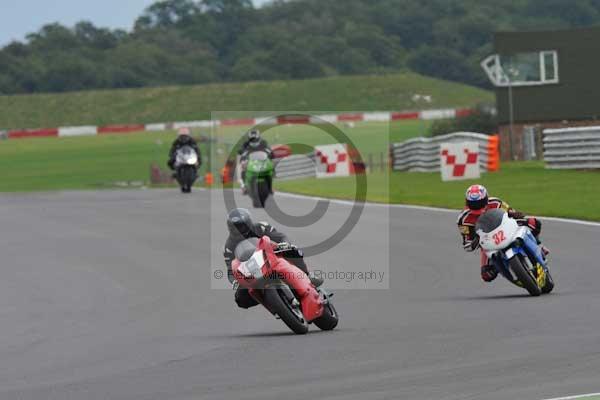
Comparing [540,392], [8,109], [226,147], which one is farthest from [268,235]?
[8,109]

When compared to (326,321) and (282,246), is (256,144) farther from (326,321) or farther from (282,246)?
(282,246)

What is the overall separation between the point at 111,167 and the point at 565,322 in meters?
48.7

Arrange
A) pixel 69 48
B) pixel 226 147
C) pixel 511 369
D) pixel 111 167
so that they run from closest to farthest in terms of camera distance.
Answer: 1. pixel 511 369
2. pixel 226 147
3. pixel 111 167
4. pixel 69 48

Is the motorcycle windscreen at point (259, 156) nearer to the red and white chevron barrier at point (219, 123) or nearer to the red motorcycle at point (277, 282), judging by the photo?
the red motorcycle at point (277, 282)

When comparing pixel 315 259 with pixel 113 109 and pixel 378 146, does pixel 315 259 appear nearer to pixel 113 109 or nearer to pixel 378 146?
pixel 378 146

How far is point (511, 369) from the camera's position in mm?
9742

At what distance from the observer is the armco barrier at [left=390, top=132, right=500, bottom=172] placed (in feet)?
124

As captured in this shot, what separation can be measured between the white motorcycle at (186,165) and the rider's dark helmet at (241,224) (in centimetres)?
2320

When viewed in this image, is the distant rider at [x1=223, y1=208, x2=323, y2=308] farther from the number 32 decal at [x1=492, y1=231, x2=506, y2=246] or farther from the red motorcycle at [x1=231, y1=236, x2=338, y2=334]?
the number 32 decal at [x1=492, y1=231, x2=506, y2=246]

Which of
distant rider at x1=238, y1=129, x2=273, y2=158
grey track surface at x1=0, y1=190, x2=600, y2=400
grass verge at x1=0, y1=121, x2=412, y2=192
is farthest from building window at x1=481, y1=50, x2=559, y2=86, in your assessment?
grey track surface at x1=0, y1=190, x2=600, y2=400

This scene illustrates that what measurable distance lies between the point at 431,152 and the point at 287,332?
27.7 meters

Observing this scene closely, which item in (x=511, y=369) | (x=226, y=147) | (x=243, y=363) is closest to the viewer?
(x=511, y=369)

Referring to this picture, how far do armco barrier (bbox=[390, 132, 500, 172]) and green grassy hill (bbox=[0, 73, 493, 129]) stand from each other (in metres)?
43.8

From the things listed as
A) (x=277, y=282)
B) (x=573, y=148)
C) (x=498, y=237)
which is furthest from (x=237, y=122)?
(x=277, y=282)
